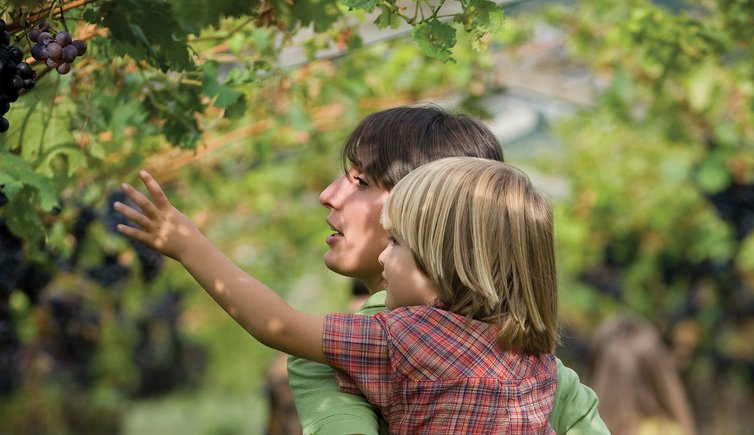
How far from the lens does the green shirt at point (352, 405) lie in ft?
7.80

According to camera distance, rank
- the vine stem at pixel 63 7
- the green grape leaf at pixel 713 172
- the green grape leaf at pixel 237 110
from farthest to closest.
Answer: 1. the green grape leaf at pixel 713 172
2. the green grape leaf at pixel 237 110
3. the vine stem at pixel 63 7

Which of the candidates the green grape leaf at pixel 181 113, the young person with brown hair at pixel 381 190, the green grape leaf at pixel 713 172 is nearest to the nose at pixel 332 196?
the young person with brown hair at pixel 381 190

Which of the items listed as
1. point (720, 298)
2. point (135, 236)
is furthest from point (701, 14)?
point (135, 236)

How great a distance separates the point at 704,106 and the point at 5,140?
178 inches

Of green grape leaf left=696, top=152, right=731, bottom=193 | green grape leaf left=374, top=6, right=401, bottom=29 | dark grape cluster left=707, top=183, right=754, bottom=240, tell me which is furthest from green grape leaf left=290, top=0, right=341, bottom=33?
dark grape cluster left=707, top=183, right=754, bottom=240

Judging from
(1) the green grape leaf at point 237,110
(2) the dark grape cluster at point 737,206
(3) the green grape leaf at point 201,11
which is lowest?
(2) the dark grape cluster at point 737,206

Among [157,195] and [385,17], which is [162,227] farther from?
[385,17]

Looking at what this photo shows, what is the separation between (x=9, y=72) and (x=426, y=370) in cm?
89

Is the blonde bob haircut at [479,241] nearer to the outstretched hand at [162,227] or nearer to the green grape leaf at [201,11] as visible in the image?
the outstretched hand at [162,227]

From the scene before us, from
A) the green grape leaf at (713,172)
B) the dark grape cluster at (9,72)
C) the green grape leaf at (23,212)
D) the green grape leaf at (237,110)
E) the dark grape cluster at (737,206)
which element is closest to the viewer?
the dark grape cluster at (9,72)

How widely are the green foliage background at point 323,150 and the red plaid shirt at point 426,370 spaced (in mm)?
531

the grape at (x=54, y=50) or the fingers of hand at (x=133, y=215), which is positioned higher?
the grape at (x=54, y=50)

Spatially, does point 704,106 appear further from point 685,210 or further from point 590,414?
point 590,414

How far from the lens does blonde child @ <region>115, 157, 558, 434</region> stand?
2.37 m
